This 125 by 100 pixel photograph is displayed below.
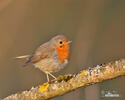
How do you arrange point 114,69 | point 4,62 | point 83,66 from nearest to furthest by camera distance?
1. point 114,69
2. point 83,66
3. point 4,62

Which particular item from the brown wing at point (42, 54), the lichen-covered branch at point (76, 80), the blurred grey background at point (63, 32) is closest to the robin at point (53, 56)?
the brown wing at point (42, 54)

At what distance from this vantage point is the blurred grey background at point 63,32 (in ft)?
15.5

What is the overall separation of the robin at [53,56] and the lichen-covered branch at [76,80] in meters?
0.63

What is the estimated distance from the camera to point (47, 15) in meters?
5.77

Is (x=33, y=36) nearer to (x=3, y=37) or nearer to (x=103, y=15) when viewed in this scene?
(x=3, y=37)

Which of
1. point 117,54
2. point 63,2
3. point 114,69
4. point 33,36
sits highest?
point 63,2

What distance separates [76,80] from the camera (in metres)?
2.53

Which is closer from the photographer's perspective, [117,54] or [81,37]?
[81,37]

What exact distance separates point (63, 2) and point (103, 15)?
818 mm

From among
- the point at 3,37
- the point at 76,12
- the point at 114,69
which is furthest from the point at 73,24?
the point at 114,69

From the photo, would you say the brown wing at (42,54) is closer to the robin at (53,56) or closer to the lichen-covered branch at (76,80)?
the robin at (53,56)

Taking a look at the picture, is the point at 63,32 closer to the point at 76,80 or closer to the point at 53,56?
the point at 53,56

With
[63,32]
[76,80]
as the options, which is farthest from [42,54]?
[63,32]

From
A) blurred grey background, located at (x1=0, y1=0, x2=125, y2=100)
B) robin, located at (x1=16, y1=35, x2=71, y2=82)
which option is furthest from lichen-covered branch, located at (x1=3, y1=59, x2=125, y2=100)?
blurred grey background, located at (x1=0, y1=0, x2=125, y2=100)
